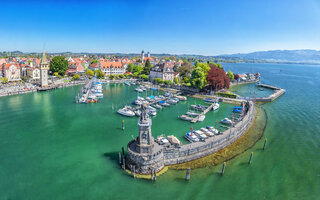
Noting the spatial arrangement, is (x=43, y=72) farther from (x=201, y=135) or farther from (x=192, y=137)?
(x=201, y=135)

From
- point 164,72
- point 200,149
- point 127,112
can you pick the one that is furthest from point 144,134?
point 164,72

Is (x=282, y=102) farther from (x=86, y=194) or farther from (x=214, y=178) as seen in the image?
(x=86, y=194)

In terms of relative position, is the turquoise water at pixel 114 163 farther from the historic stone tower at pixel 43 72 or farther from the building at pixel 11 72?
the building at pixel 11 72

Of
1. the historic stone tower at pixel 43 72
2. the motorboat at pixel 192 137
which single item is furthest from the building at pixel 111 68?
the motorboat at pixel 192 137

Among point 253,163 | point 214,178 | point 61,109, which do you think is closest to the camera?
point 214,178

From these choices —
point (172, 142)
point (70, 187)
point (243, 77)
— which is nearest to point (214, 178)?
point (172, 142)

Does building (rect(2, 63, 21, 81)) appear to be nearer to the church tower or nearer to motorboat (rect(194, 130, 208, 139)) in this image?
the church tower
